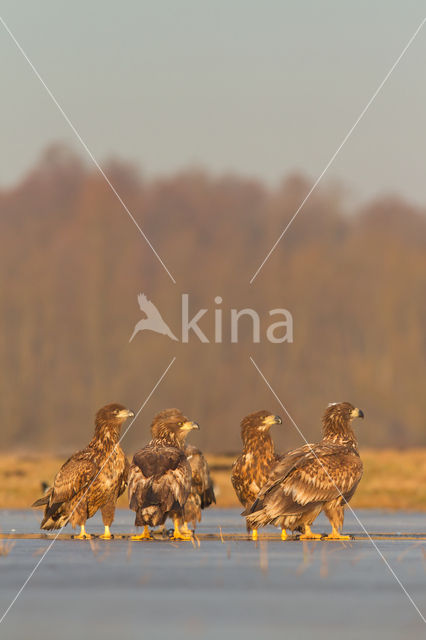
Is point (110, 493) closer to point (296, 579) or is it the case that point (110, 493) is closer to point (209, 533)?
point (209, 533)

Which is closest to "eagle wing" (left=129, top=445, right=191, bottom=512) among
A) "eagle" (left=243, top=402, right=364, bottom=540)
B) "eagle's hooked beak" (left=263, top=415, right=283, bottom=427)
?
"eagle" (left=243, top=402, right=364, bottom=540)

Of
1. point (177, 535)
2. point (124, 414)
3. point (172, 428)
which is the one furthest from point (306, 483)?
point (124, 414)

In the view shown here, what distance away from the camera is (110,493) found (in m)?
20.7

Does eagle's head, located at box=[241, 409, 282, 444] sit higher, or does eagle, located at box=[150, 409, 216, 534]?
eagle's head, located at box=[241, 409, 282, 444]

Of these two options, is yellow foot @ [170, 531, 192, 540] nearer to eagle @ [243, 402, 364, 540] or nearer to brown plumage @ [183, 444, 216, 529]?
eagle @ [243, 402, 364, 540]

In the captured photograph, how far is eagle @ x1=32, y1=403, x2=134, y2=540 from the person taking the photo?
806 inches

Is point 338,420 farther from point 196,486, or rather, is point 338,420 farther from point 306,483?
point 196,486

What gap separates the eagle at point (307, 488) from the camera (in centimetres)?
1950

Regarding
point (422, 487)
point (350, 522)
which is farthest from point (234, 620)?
point (422, 487)

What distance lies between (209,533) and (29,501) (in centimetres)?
1698

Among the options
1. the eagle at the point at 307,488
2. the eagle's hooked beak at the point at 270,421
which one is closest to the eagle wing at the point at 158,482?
the eagle at the point at 307,488

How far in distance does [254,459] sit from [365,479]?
26.5 metres

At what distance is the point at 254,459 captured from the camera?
20875 millimetres

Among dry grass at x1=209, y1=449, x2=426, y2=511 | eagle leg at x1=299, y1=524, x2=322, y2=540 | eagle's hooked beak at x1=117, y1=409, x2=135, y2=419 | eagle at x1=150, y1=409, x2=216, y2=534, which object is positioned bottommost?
dry grass at x1=209, y1=449, x2=426, y2=511
